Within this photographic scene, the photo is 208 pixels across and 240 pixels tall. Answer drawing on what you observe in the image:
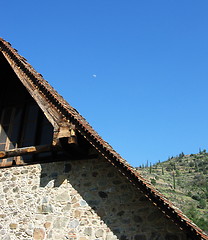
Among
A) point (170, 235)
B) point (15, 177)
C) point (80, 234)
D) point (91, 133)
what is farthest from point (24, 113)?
point (170, 235)

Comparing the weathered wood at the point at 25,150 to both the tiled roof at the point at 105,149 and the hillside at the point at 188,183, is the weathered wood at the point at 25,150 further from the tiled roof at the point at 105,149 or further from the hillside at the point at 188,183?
the hillside at the point at 188,183

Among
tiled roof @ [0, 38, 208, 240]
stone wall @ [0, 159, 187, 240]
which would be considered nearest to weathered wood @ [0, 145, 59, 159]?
stone wall @ [0, 159, 187, 240]

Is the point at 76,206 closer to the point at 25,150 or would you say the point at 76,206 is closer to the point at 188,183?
the point at 25,150

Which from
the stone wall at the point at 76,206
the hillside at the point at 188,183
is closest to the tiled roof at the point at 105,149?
the stone wall at the point at 76,206

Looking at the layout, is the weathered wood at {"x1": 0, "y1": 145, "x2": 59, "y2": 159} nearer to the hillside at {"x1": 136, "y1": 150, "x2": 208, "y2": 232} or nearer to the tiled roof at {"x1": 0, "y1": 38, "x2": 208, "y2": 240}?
the tiled roof at {"x1": 0, "y1": 38, "x2": 208, "y2": 240}

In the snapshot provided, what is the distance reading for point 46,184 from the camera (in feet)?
23.4

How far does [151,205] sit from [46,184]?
Result: 262 cm

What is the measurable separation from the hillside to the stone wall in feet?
62.9

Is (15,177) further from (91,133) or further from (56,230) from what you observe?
(91,133)

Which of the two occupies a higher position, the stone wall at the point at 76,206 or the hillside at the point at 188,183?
the hillside at the point at 188,183

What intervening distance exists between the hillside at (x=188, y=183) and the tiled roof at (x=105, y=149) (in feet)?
Result: 63.3

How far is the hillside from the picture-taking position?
3370 cm

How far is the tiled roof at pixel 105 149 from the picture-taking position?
5.02 meters

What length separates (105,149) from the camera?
6176mm
